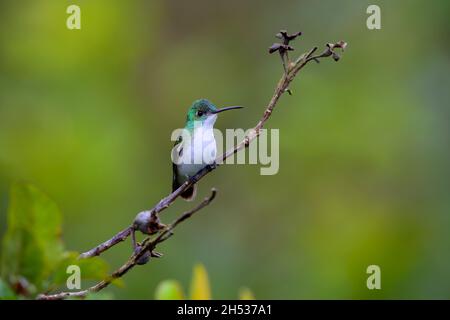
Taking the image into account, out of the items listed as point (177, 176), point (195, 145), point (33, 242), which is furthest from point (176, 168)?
point (33, 242)

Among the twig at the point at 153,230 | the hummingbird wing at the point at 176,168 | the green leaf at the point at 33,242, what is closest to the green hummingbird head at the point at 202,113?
the hummingbird wing at the point at 176,168

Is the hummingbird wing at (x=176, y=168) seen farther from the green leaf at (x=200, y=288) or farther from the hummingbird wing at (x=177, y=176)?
the green leaf at (x=200, y=288)

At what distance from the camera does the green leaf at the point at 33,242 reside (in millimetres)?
2045

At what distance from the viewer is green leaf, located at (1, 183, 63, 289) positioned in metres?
2.04

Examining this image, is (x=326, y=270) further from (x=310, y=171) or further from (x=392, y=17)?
(x=392, y=17)

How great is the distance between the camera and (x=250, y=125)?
8383mm

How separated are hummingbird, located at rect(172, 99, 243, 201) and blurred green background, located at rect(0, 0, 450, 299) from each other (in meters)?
1.94

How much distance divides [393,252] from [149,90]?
4.08 meters

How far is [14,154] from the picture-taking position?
662cm

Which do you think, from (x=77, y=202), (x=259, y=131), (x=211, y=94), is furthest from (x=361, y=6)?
(x=259, y=131)

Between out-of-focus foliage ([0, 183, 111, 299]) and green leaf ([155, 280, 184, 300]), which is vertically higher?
out-of-focus foliage ([0, 183, 111, 299])

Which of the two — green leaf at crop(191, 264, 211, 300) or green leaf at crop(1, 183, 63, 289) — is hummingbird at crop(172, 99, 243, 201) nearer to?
green leaf at crop(191, 264, 211, 300)

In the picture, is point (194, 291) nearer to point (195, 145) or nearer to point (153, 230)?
point (153, 230)

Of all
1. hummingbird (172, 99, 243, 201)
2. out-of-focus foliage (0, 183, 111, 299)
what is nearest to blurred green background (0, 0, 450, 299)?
hummingbird (172, 99, 243, 201)
